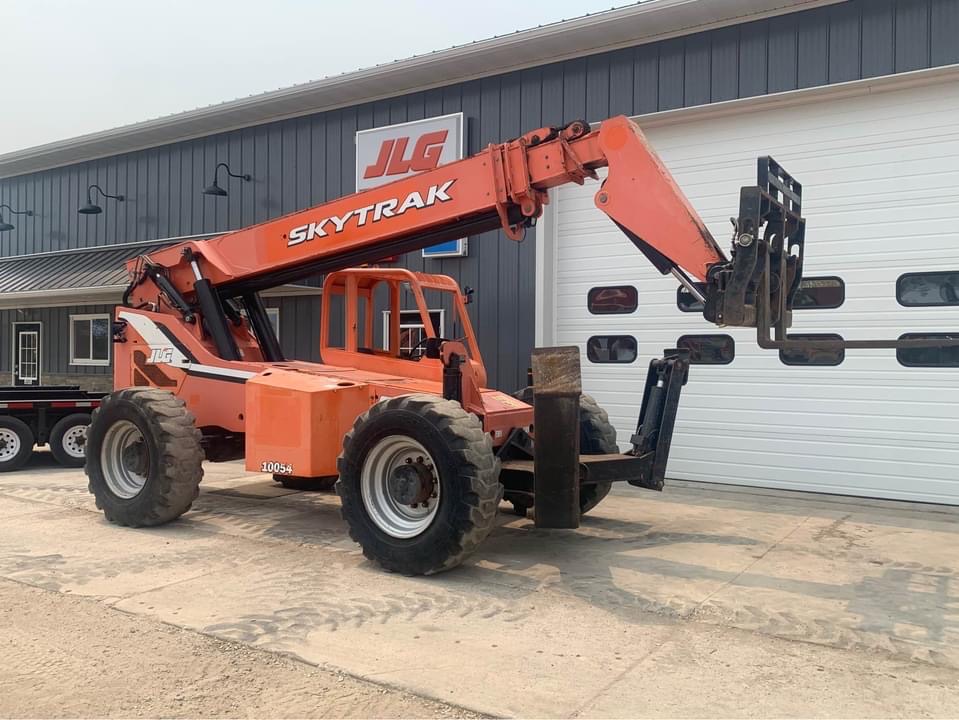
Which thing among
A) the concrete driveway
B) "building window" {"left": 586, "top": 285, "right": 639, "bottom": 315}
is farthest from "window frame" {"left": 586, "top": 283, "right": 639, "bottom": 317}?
the concrete driveway

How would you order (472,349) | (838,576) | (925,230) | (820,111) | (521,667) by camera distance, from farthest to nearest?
(820,111)
(925,230)
(472,349)
(838,576)
(521,667)

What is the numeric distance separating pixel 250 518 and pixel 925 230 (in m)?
8.13

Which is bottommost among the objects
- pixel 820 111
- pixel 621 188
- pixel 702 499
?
pixel 702 499

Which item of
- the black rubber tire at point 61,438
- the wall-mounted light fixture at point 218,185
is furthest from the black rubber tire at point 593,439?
the wall-mounted light fixture at point 218,185

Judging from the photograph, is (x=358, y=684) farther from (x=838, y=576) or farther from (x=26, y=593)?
(x=838, y=576)

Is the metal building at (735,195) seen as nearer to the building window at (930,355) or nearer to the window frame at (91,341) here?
the building window at (930,355)

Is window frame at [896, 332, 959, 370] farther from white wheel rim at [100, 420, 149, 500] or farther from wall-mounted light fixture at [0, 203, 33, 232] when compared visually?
wall-mounted light fixture at [0, 203, 33, 232]

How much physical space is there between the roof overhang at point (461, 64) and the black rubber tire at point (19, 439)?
6.45m

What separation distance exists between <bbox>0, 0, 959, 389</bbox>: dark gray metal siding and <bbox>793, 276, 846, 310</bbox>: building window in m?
2.36

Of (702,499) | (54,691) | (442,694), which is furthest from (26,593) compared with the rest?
(702,499)

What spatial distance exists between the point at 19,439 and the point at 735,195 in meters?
10.3

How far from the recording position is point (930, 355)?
9047 millimetres

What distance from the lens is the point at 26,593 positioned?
5430 millimetres

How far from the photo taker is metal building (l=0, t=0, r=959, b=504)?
9078 millimetres
